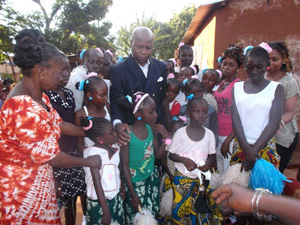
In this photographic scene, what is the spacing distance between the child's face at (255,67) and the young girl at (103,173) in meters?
1.50

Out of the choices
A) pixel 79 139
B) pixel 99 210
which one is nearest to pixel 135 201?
pixel 99 210

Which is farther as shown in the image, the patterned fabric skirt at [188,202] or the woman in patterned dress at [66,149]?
the patterned fabric skirt at [188,202]

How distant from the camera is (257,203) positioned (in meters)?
1.08

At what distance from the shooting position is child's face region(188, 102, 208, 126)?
8.52 feet

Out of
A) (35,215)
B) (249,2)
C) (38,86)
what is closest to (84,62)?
(38,86)

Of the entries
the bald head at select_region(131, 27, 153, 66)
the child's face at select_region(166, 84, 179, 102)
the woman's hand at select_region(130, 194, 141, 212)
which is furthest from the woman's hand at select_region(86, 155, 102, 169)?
the child's face at select_region(166, 84, 179, 102)

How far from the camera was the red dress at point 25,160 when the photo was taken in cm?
141

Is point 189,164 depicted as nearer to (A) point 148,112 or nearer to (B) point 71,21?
(A) point 148,112

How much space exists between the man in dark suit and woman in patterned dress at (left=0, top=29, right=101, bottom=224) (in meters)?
1.11

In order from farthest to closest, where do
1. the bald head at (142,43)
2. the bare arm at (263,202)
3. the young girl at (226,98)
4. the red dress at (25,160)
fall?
the young girl at (226,98) < the bald head at (142,43) < the red dress at (25,160) < the bare arm at (263,202)

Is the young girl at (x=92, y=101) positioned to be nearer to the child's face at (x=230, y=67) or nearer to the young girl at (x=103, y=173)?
Answer: the young girl at (x=103, y=173)

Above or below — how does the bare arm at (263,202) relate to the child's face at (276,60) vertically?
below

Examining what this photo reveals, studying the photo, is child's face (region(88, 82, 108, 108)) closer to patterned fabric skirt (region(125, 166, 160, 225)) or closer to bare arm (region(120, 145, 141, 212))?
bare arm (region(120, 145, 141, 212))

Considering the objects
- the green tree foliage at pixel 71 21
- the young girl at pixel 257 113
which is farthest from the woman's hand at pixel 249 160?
the green tree foliage at pixel 71 21
